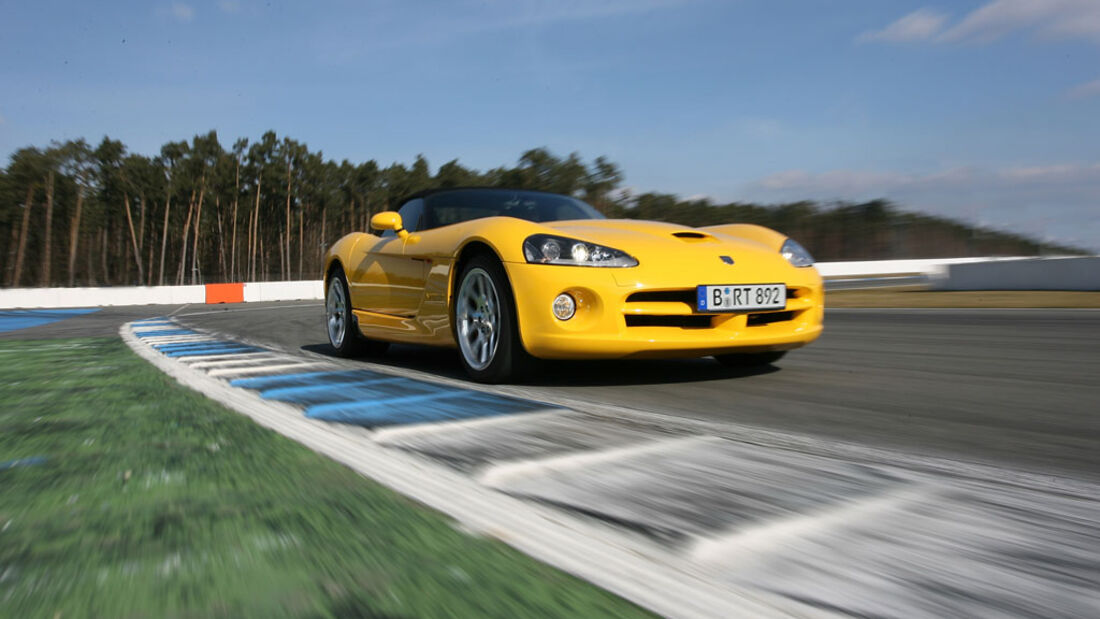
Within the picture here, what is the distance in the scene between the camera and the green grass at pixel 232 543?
51.8 inches

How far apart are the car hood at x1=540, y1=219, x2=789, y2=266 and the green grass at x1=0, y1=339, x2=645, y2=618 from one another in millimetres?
1997

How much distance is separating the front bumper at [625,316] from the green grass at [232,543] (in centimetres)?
150

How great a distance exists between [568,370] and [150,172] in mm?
68829

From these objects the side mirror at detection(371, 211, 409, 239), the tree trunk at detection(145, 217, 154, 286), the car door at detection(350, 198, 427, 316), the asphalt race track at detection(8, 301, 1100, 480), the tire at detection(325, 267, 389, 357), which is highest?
the tree trunk at detection(145, 217, 154, 286)

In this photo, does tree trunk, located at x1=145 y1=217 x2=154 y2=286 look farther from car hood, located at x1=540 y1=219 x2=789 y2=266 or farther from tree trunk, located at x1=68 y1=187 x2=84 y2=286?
car hood, located at x1=540 y1=219 x2=789 y2=266

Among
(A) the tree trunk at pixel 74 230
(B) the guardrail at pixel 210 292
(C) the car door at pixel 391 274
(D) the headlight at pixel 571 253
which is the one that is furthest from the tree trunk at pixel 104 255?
(D) the headlight at pixel 571 253

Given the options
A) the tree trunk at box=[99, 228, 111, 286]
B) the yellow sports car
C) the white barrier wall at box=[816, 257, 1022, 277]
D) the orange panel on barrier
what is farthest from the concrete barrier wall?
the tree trunk at box=[99, 228, 111, 286]

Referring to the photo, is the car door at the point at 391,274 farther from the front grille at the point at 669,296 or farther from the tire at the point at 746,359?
the tire at the point at 746,359

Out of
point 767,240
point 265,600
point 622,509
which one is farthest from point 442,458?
point 767,240

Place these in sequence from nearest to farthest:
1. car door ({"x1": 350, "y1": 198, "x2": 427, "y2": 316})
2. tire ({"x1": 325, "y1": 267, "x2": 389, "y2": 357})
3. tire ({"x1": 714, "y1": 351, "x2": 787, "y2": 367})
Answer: tire ({"x1": 714, "y1": 351, "x2": 787, "y2": 367})
car door ({"x1": 350, "y1": 198, "x2": 427, "y2": 316})
tire ({"x1": 325, "y1": 267, "x2": 389, "y2": 357})

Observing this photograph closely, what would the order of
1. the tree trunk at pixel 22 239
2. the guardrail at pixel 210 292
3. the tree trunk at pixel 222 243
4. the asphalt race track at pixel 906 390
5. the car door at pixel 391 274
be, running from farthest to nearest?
the tree trunk at pixel 222 243, the tree trunk at pixel 22 239, the guardrail at pixel 210 292, the car door at pixel 391 274, the asphalt race track at pixel 906 390

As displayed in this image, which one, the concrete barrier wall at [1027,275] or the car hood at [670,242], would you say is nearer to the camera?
the car hood at [670,242]

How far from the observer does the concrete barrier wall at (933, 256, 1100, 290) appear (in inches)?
647

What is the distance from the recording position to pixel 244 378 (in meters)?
4.70
